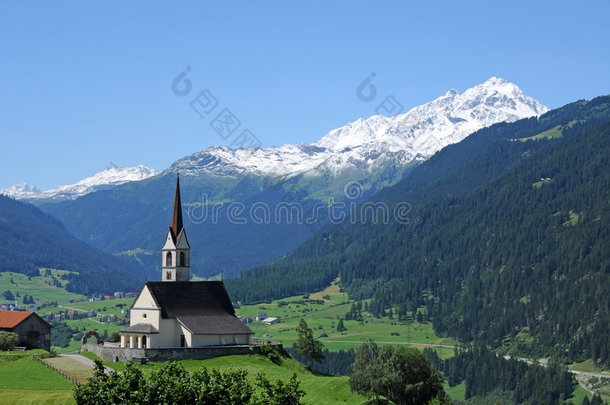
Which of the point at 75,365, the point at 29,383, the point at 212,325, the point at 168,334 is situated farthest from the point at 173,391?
the point at 212,325

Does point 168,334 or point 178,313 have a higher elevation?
point 178,313

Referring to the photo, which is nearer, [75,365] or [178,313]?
[75,365]

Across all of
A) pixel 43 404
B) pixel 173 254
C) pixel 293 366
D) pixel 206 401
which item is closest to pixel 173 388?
pixel 206 401

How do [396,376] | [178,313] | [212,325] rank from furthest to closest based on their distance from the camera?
[212,325] → [178,313] → [396,376]

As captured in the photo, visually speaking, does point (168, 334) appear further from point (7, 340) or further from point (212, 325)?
point (7, 340)

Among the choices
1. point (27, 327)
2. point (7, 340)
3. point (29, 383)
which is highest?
point (27, 327)

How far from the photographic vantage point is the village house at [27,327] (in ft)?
430

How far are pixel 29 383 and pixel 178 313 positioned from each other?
3086 cm

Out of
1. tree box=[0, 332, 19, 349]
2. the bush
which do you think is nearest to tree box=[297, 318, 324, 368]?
tree box=[0, 332, 19, 349]

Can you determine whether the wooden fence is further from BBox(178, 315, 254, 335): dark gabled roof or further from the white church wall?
BBox(178, 315, 254, 335): dark gabled roof

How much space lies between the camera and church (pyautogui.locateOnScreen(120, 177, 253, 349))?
126250 mm

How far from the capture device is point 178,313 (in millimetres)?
128000

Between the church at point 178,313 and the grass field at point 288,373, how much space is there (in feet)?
26.1

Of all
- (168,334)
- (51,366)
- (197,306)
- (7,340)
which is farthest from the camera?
(197,306)
